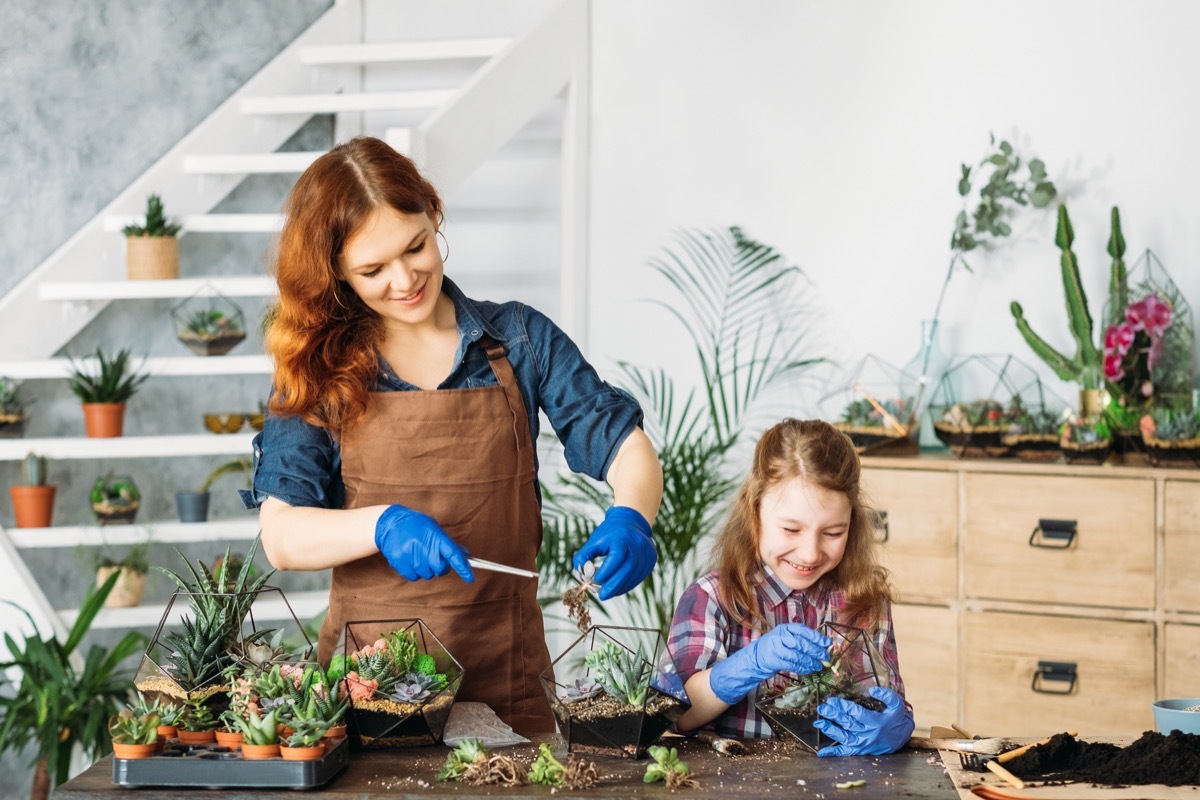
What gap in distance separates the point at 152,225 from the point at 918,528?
2.38 metres

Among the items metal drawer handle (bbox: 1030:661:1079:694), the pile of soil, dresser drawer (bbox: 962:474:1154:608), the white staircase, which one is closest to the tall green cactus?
dresser drawer (bbox: 962:474:1154:608)

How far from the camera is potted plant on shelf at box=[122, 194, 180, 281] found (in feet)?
12.7

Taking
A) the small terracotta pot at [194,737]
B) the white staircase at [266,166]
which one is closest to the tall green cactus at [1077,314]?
the white staircase at [266,166]

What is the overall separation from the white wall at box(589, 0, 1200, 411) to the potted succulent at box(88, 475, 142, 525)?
152 centimetres

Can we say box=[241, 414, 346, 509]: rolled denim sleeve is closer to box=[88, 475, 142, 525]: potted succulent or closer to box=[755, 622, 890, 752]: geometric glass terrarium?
box=[755, 622, 890, 752]: geometric glass terrarium

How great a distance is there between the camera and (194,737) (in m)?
1.60

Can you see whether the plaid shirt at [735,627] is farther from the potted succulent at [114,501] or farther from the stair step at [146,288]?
the potted succulent at [114,501]

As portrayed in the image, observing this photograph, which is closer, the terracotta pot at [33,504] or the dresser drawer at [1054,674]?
the dresser drawer at [1054,674]

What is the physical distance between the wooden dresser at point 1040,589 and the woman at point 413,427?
1521 millimetres

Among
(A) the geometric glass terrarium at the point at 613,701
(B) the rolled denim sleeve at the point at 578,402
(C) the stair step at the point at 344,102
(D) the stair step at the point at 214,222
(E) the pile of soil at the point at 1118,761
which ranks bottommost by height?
(E) the pile of soil at the point at 1118,761

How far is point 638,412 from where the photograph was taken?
6.91ft

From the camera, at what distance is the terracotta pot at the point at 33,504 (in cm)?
374

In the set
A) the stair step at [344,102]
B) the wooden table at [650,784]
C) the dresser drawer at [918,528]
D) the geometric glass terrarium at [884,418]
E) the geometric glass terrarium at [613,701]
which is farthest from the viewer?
the stair step at [344,102]

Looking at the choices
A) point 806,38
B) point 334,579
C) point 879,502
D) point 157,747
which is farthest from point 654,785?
point 806,38
